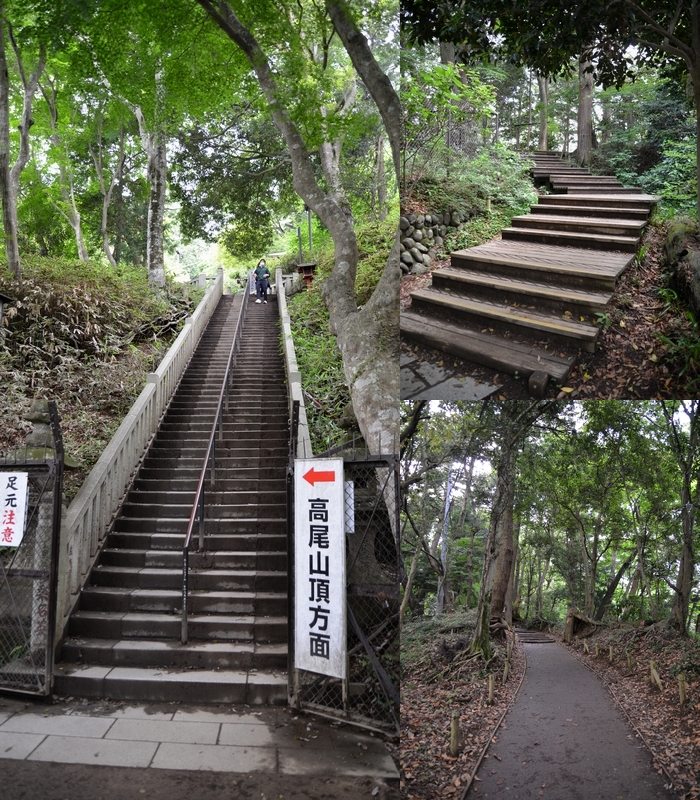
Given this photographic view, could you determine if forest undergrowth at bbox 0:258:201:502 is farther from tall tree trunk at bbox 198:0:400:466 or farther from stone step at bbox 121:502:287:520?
tall tree trunk at bbox 198:0:400:466

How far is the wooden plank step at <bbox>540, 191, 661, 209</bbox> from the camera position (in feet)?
23.2

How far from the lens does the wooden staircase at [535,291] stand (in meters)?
4.00

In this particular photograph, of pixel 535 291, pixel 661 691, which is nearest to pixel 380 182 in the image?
pixel 535 291

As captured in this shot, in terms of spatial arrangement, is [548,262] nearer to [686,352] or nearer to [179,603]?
[686,352]

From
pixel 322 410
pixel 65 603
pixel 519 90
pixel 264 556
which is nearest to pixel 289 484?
pixel 264 556

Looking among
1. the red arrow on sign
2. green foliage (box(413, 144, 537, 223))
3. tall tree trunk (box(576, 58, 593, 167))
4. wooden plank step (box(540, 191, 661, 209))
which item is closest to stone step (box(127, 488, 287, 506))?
the red arrow on sign

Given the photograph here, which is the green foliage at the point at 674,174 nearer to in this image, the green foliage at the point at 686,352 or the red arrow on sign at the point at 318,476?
the green foliage at the point at 686,352

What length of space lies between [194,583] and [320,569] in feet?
7.52

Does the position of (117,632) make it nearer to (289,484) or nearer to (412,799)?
(289,484)

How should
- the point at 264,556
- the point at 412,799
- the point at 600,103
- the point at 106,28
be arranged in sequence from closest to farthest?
the point at 412,799 < the point at 264,556 < the point at 106,28 < the point at 600,103

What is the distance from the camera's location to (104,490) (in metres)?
6.96

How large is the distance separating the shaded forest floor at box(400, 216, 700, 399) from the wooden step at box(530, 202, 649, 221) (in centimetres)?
253

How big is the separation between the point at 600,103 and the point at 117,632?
52.6 feet

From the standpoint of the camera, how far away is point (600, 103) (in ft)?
46.9
